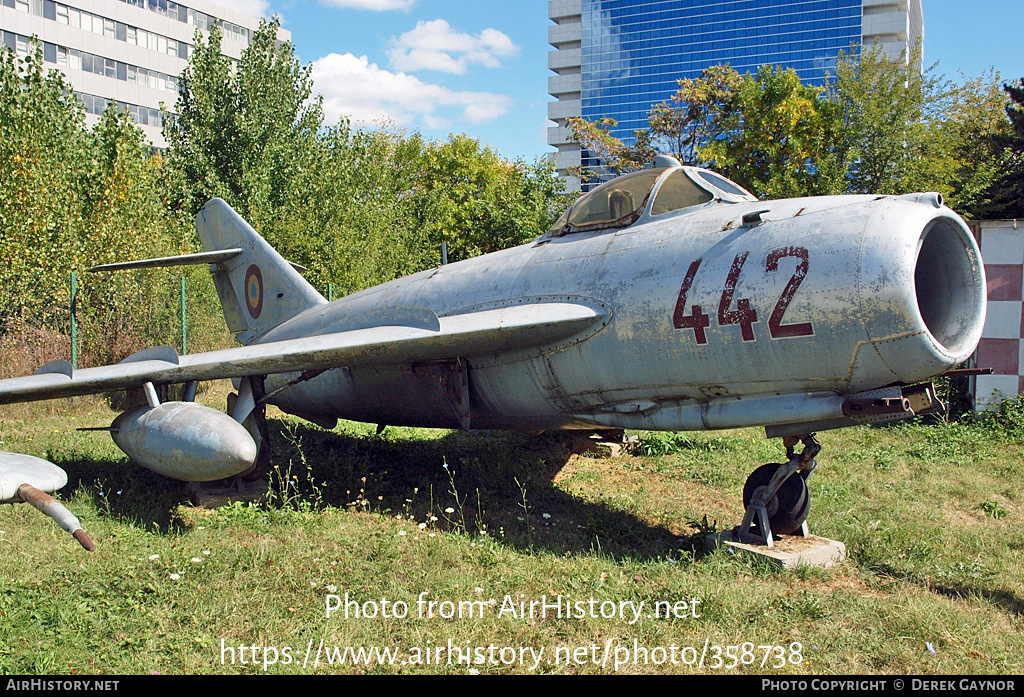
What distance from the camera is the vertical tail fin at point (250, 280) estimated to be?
10273mm

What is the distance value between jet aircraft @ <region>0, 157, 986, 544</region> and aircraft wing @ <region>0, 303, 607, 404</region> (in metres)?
0.02

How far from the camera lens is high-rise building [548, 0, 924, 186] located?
327 ft

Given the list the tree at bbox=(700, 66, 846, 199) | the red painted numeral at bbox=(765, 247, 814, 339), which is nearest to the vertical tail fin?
the red painted numeral at bbox=(765, 247, 814, 339)

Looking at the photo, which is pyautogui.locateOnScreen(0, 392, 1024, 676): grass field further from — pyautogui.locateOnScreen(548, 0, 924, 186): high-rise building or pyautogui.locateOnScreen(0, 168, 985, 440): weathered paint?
pyautogui.locateOnScreen(548, 0, 924, 186): high-rise building

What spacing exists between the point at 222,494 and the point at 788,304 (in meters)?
6.19

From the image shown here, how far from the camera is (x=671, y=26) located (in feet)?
350

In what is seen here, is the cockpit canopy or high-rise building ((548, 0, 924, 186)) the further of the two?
high-rise building ((548, 0, 924, 186))

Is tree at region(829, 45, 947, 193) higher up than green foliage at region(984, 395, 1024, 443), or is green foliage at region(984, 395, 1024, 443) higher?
tree at region(829, 45, 947, 193)

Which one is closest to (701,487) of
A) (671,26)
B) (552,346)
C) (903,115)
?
(552,346)

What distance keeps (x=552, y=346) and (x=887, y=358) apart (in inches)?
110

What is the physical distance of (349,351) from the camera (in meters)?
6.91

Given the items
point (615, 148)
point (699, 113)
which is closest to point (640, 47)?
point (615, 148)

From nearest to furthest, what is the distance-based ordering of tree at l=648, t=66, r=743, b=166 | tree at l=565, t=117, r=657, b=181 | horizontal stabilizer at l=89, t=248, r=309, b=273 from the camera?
horizontal stabilizer at l=89, t=248, r=309, b=273 < tree at l=648, t=66, r=743, b=166 < tree at l=565, t=117, r=657, b=181

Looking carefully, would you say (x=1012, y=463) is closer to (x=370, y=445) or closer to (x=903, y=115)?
(x=370, y=445)
